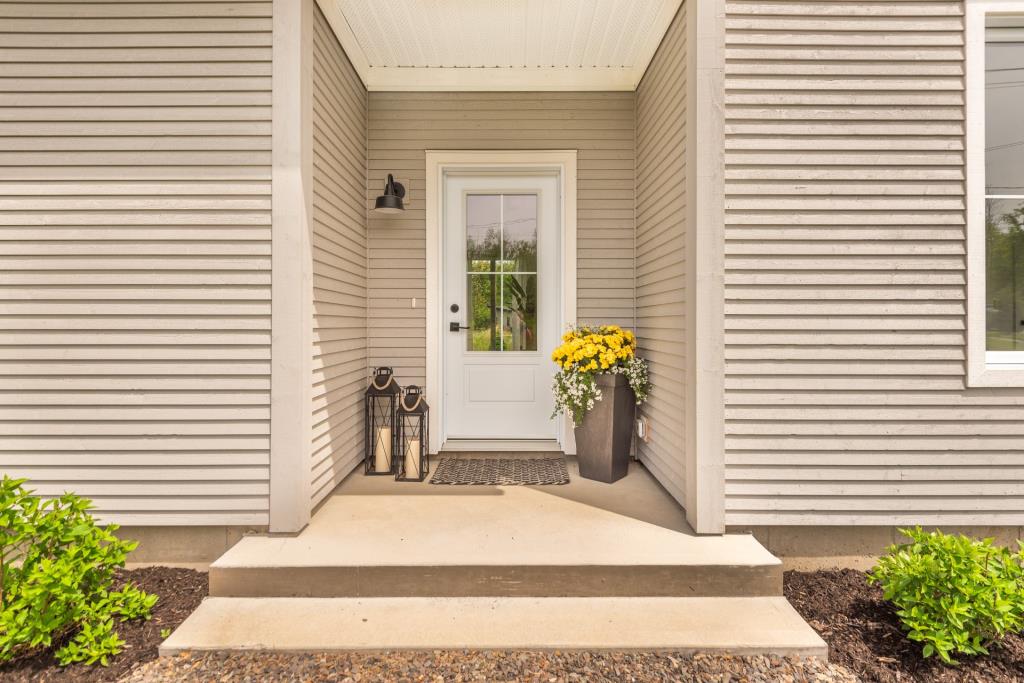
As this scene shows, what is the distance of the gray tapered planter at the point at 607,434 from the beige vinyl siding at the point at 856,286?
2.91 ft

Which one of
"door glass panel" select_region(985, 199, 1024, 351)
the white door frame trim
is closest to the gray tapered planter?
the white door frame trim

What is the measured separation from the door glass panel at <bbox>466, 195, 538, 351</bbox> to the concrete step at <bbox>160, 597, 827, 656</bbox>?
2194mm

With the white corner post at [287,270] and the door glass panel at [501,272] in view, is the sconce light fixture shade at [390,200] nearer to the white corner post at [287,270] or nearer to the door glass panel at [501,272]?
the door glass panel at [501,272]

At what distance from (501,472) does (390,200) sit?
1.94m

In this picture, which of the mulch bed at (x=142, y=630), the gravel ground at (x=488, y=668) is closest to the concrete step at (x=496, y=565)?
the mulch bed at (x=142, y=630)

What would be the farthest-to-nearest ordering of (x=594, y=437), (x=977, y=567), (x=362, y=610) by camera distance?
(x=594, y=437) < (x=362, y=610) < (x=977, y=567)

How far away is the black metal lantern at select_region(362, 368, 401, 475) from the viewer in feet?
11.8

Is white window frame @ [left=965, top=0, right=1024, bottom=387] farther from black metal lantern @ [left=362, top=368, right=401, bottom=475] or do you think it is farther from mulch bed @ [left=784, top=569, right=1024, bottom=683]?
black metal lantern @ [left=362, top=368, right=401, bottom=475]

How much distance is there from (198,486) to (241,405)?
44cm

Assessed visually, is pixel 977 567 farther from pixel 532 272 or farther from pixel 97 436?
pixel 97 436

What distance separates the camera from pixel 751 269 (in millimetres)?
2672

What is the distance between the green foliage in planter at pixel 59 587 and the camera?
1950 millimetres

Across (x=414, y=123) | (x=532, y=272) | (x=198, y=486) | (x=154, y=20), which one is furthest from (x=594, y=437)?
(x=154, y=20)

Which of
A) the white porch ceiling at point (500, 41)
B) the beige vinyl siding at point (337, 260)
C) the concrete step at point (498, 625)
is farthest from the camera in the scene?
the white porch ceiling at point (500, 41)
